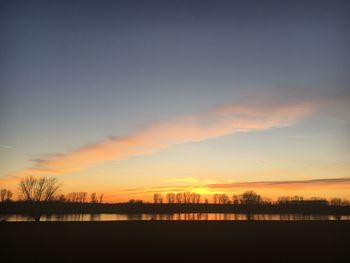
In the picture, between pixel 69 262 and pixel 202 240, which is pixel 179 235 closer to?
pixel 202 240

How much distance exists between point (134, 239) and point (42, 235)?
602cm

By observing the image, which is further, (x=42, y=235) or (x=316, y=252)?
(x=42, y=235)

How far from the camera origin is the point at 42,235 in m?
22.4

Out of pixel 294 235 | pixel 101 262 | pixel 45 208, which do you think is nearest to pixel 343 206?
pixel 45 208

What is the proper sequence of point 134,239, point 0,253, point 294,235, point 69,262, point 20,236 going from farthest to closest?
point 294,235 → point 20,236 → point 134,239 → point 0,253 → point 69,262

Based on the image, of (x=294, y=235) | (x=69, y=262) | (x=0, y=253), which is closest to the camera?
(x=69, y=262)

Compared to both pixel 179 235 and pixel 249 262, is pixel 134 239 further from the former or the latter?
pixel 249 262

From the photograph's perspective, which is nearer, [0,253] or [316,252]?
[0,253]

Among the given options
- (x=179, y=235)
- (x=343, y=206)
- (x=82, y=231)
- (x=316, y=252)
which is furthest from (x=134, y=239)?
(x=343, y=206)

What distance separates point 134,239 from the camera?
20.3m

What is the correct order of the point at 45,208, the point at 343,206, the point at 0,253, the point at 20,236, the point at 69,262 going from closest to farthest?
the point at 69,262 → the point at 0,253 → the point at 20,236 → the point at 45,208 → the point at 343,206

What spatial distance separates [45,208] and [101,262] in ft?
155

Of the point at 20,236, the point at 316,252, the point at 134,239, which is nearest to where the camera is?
the point at 316,252

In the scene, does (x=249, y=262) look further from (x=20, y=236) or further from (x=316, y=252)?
(x=20, y=236)
